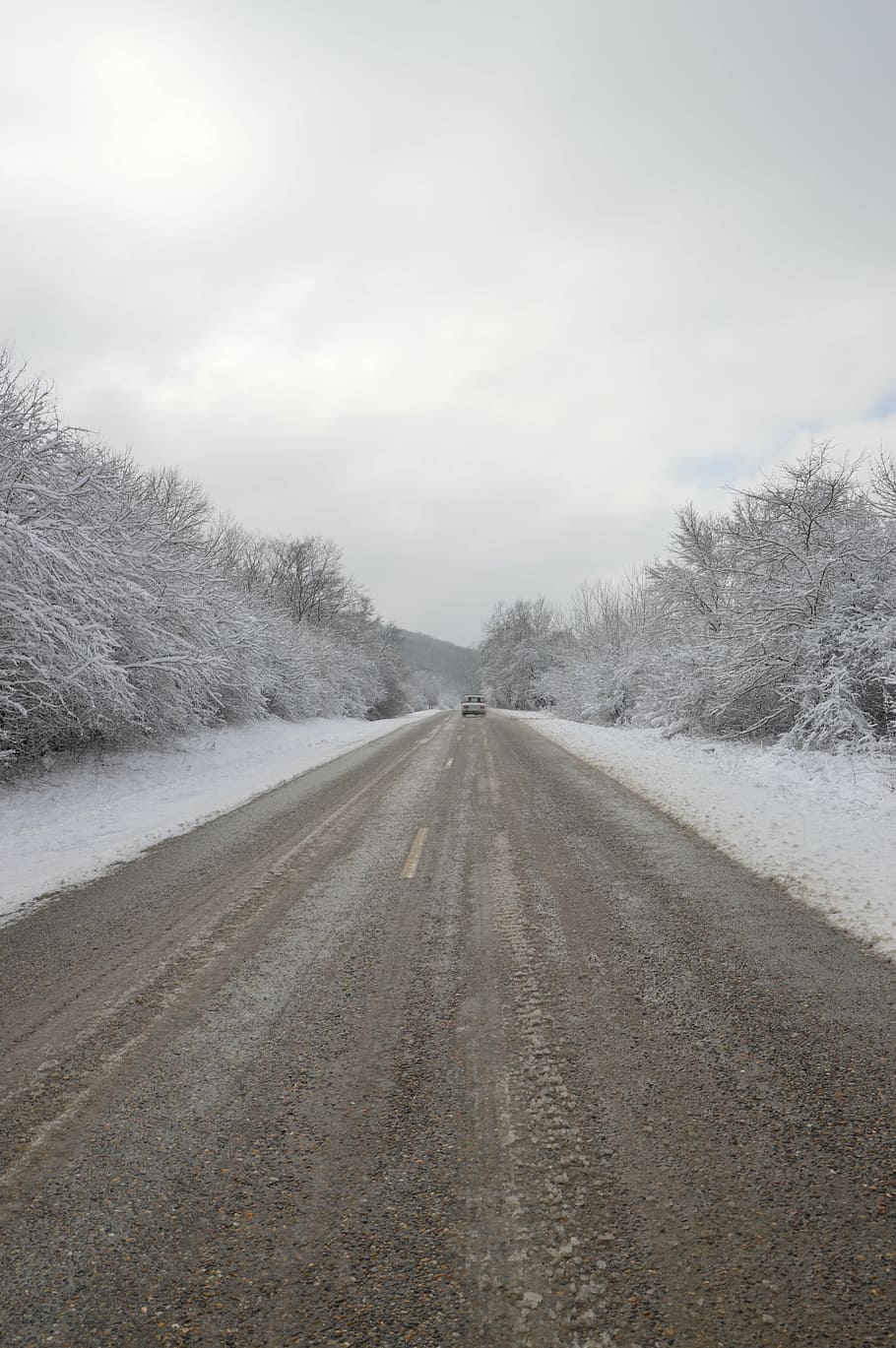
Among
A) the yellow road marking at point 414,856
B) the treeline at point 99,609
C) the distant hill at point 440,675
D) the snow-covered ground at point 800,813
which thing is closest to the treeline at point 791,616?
the snow-covered ground at point 800,813

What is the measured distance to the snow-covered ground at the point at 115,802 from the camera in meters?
7.77

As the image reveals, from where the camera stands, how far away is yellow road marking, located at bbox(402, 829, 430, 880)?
6.74 metres

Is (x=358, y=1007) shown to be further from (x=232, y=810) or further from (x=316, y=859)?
(x=232, y=810)

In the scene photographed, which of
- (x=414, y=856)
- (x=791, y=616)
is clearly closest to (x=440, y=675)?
(x=791, y=616)

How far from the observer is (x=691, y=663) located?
65.4 ft

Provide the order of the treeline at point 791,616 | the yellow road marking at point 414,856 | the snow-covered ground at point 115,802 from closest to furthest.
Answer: the yellow road marking at point 414,856
the snow-covered ground at point 115,802
the treeline at point 791,616

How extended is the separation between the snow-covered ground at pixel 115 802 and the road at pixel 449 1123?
2103 millimetres

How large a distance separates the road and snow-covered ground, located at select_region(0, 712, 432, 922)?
210cm

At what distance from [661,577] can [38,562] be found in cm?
1849

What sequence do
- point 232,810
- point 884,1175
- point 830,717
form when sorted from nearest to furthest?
point 884,1175
point 232,810
point 830,717

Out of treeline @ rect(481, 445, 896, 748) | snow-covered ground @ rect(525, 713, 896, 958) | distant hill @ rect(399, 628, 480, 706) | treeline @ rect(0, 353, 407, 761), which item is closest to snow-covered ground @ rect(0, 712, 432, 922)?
treeline @ rect(0, 353, 407, 761)

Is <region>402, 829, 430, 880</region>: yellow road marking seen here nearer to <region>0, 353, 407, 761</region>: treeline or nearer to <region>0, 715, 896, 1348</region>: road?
<region>0, 715, 896, 1348</region>: road

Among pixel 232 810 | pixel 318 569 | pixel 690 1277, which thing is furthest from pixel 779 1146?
pixel 318 569

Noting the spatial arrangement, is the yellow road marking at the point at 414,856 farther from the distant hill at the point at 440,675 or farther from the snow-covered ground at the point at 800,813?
the distant hill at the point at 440,675
